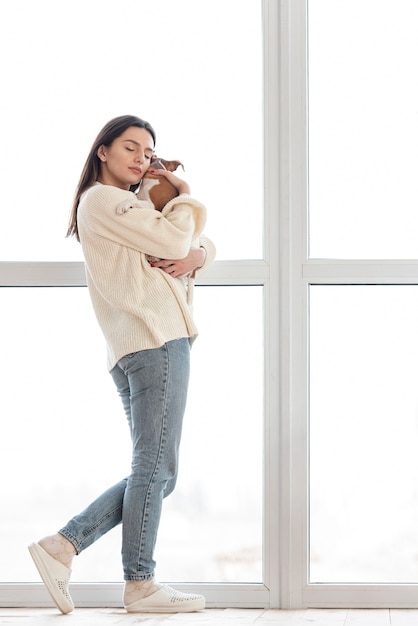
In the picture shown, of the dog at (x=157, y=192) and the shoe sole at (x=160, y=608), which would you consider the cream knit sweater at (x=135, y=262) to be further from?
the shoe sole at (x=160, y=608)

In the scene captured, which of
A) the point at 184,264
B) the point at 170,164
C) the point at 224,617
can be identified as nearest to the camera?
the point at 224,617

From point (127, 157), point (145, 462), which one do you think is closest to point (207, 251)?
point (127, 157)

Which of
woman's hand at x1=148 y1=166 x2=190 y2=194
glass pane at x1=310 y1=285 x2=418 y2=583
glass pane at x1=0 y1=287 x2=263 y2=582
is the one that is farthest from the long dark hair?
glass pane at x1=310 y1=285 x2=418 y2=583

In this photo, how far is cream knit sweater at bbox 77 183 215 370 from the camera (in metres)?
2.33

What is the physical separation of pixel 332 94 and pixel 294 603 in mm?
1377

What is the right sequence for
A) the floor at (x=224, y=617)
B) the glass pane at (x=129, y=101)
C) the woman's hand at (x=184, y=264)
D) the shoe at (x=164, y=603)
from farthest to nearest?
the glass pane at (x=129, y=101) → the woman's hand at (x=184, y=264) → the shoe at (x=164, y=603) → the floor at (x=224, y=617)

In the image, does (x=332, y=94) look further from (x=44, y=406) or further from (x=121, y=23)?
(x=44, y=406)

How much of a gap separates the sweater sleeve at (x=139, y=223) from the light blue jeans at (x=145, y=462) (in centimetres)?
25

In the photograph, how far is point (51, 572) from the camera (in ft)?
7.57

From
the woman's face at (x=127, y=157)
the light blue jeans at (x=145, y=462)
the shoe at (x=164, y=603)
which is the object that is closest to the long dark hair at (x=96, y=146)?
the woman's face at (x=127, y=157)

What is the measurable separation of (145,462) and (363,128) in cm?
A: 110

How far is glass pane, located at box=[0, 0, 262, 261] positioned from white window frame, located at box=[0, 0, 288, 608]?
1.7 inches

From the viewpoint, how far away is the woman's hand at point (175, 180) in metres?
2.44

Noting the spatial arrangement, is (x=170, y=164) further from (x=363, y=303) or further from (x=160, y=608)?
(x=160, y=608)
